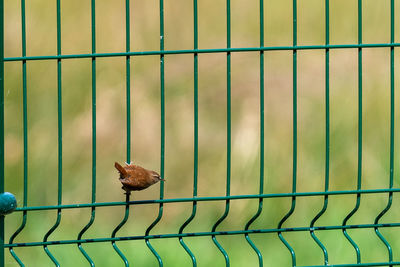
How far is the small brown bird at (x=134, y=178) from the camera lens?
209 inches

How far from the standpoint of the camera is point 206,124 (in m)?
9.09

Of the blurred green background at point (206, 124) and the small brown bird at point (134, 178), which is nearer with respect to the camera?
the small brown bird at point (134, 178)

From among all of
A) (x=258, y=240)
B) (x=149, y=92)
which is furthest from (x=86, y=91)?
(x=258, y=240)

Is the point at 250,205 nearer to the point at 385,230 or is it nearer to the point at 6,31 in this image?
the point at 385,230

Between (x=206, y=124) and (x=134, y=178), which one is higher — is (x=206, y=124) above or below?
above

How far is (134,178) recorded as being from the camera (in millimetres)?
5328

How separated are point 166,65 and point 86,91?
30.6 inches

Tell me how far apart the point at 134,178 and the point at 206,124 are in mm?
3795

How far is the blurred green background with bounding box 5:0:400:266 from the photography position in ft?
26.7

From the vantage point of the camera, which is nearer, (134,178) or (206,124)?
(134,178)

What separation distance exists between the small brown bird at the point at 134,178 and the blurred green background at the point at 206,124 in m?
2.31

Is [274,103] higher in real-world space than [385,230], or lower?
higher

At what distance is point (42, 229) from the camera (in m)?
8.02

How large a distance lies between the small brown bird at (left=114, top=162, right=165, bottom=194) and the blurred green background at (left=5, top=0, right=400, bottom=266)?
2.31 meters
